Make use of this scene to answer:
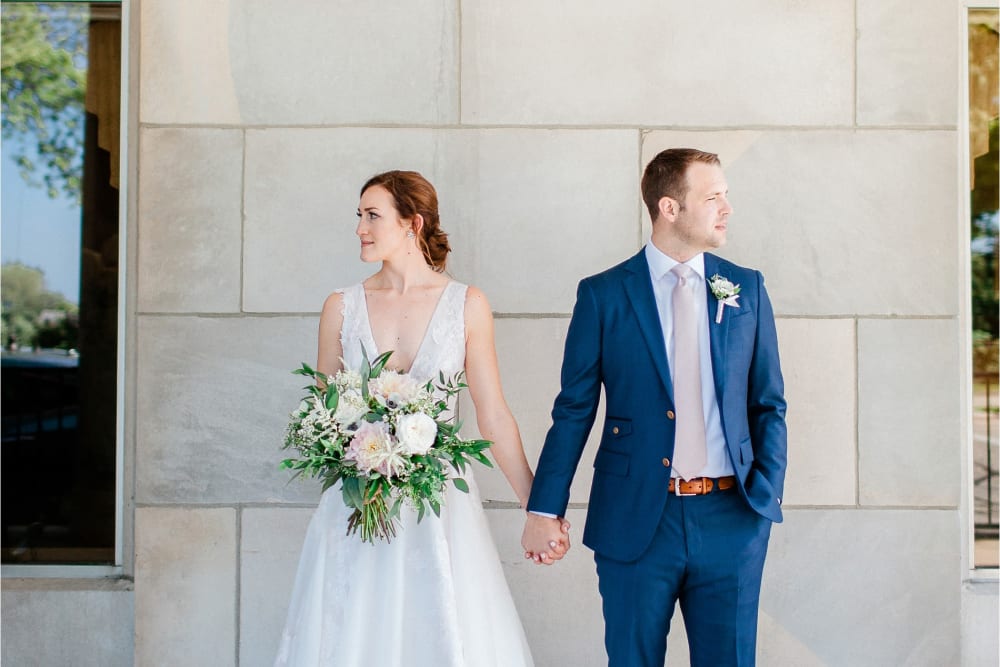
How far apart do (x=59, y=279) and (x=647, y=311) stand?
341 centimetres

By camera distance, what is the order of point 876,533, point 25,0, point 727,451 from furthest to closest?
point 25,0, point 876,533, point 727,451

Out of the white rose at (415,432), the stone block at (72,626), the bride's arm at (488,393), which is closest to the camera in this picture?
the white rose at (415,432)

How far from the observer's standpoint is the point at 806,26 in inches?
171

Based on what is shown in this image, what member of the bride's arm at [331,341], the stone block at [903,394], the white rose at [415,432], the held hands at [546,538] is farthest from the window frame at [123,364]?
the stone block at [903,394]

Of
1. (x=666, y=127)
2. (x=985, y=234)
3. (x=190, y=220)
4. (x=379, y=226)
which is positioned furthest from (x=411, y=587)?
(x=985, y=234)

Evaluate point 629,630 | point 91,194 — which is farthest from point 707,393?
point 91,194

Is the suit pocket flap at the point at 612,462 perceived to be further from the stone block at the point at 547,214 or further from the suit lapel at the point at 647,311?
the stone block at the point at 547,214

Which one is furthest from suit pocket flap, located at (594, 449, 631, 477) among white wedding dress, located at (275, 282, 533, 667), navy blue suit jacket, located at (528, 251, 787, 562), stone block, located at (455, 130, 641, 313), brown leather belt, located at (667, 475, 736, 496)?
stone block, located at (455, 130, 641, 313)

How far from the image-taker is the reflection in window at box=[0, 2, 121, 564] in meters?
4.74

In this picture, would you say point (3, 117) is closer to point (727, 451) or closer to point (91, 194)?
point (91, 194)

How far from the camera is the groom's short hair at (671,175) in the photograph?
3.11 metres

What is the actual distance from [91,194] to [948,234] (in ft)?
14.4

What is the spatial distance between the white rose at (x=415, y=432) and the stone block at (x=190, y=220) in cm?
184

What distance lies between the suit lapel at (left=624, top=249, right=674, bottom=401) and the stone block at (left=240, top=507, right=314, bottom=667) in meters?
2.09
